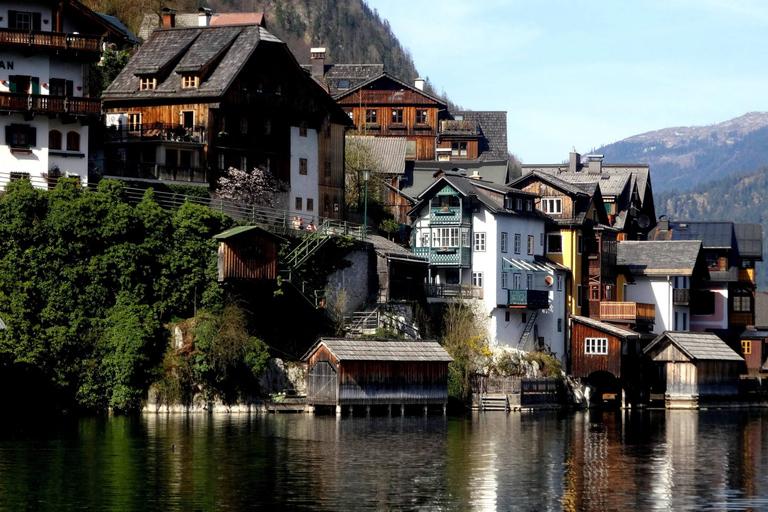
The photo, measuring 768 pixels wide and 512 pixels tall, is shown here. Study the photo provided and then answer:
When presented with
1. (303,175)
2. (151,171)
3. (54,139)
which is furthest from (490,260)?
(54,139)

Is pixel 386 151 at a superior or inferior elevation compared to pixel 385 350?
superior

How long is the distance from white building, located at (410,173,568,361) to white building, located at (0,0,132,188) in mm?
24974

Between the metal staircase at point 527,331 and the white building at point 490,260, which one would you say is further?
the metal staircase at point 527,331

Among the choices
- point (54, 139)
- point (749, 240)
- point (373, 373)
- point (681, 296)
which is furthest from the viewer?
point (749, 240)

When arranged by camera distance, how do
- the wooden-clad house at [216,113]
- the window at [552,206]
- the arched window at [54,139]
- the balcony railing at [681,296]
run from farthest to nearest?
the balcony railing at [681,296], the window at [552,206], the wooden-clad house at [216,113], the arched window at [54,139]

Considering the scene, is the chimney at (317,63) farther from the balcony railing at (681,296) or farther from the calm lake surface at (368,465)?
the calm lake surface at (368,465)

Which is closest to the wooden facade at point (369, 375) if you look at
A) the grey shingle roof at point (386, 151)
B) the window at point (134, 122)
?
the window at point (134, 122)

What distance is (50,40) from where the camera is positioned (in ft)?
271

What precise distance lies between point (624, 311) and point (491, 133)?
4712 cm

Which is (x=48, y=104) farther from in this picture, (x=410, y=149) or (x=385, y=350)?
(x=410, y=149)

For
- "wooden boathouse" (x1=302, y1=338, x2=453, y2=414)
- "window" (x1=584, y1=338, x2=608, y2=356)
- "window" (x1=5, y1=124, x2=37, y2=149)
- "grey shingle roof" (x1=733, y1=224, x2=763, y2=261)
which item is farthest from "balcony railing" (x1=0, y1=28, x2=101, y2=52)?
"grey shingle roof" (x1=733, y1=224, x2=763, y2=261)

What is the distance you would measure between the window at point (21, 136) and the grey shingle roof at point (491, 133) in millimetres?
66247

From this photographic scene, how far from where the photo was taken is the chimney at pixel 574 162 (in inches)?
4732

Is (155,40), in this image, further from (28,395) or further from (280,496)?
(280,496)
